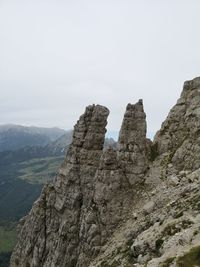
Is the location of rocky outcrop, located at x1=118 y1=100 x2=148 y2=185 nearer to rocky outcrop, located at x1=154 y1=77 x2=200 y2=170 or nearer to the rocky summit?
the rocky summit

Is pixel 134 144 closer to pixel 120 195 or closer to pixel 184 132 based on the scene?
pixel 184 132

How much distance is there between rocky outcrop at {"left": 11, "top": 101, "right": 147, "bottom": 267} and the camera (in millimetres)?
77263

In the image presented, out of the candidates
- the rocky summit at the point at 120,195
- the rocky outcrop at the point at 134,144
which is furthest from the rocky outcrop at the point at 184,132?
the rocky outcrop at the point at 134,144

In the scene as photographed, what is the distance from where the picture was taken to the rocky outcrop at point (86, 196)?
3042 inches

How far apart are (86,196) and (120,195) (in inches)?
327

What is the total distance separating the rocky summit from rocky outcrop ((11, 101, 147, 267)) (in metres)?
0.18

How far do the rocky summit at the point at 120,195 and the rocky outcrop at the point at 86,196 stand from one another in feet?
0.58

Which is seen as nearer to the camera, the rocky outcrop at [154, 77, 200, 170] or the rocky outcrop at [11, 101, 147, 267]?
the rocky outcrop at [154, 77, 200, 170]

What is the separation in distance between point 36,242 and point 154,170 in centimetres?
3105

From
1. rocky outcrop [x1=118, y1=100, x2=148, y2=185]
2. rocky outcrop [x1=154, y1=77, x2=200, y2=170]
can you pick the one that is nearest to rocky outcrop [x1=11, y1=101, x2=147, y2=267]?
rocky outcrop [x1=118, y1=100, x2=148, y2=185]

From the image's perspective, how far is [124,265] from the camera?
59250 mm

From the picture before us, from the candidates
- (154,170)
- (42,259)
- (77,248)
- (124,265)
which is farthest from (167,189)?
(42,259)

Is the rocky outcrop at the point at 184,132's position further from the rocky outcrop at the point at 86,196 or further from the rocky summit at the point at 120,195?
the rocky outcrop at the point at 86,196

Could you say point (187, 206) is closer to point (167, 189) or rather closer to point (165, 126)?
point (167, 189)
